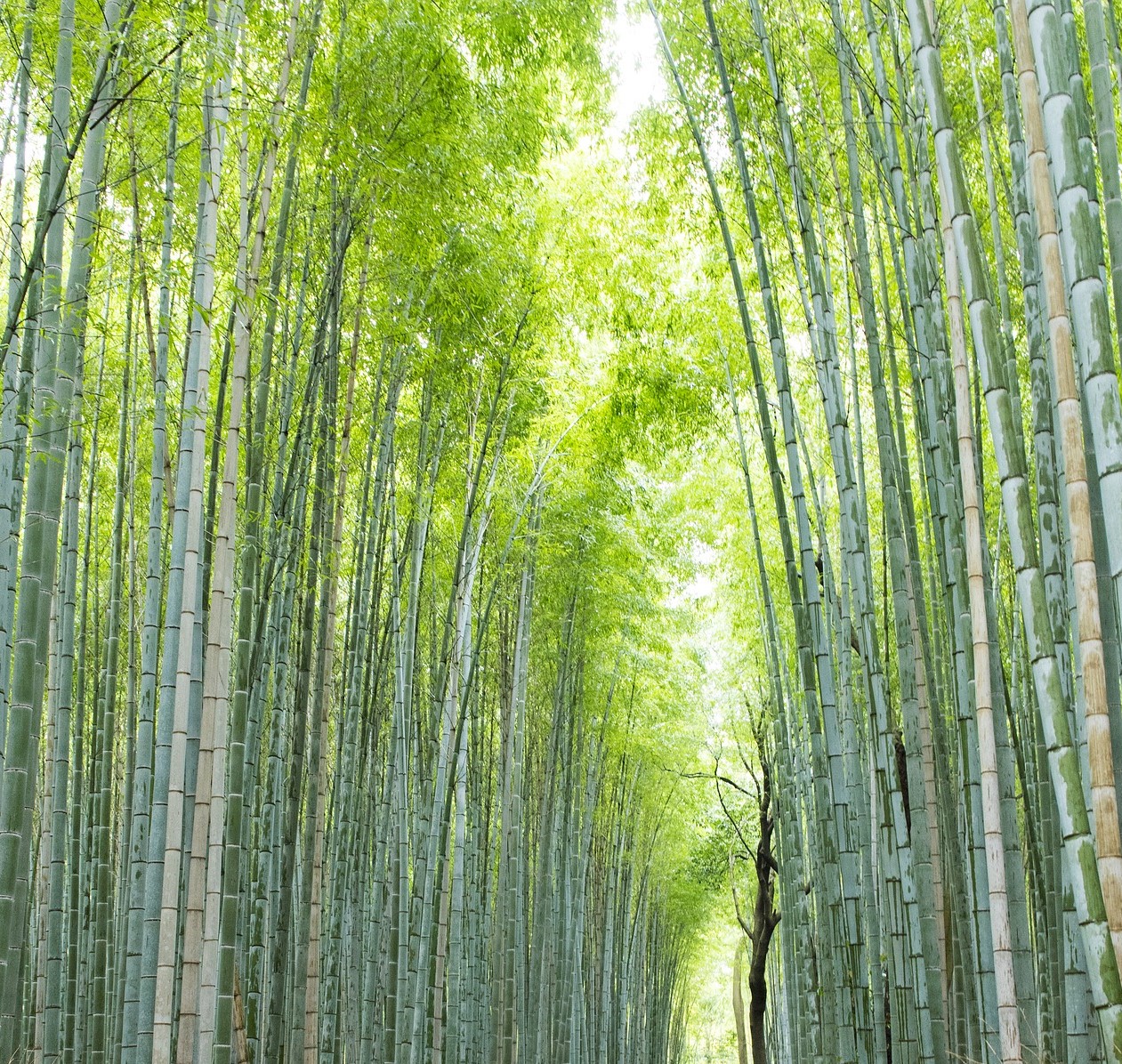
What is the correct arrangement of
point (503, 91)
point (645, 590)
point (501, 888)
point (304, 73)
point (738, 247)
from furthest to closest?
point (645, 590) → point (501, 888) → point (738, 247) → point (503, 91) → point (304, 73)

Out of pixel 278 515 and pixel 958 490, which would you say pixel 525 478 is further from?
pixel 958 490

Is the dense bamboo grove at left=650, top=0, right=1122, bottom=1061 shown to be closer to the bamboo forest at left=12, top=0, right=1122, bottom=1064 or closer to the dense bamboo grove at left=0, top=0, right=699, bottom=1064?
the bamboo forest at left=12, top=0, right=1122, bottom=1064

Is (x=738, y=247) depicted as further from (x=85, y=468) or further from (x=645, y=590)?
(x=85, y=468)

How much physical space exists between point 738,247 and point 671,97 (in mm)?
951

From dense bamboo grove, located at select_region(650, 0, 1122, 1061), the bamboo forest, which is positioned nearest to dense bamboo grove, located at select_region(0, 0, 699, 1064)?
the bamboo forest

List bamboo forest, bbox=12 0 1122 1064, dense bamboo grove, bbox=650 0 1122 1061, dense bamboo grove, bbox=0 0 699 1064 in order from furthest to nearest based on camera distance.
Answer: dense bamboo grove, bbox=0 0 699 1064, bamboo forest, bbox=12 0 1122 1064, dense bamboo grove, bbox=650 0 1122 1061

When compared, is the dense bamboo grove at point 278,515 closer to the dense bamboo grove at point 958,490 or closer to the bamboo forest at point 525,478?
the bamboo forest at point 525,478

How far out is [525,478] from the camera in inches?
297

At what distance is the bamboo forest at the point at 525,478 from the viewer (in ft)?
7.16

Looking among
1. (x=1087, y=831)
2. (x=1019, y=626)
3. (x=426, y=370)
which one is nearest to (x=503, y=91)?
(x=426, y=370)

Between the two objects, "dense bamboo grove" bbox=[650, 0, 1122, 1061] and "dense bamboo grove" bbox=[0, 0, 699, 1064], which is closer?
"dense bamboo grove" bbox=[650, 0, 1122, 1061]

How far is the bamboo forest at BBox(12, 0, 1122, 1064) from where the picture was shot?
Answer: 2.18 m

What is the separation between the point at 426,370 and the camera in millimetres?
5578

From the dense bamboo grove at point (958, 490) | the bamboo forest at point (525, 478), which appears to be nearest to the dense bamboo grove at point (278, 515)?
the bamboo forest at point (525, 478)
